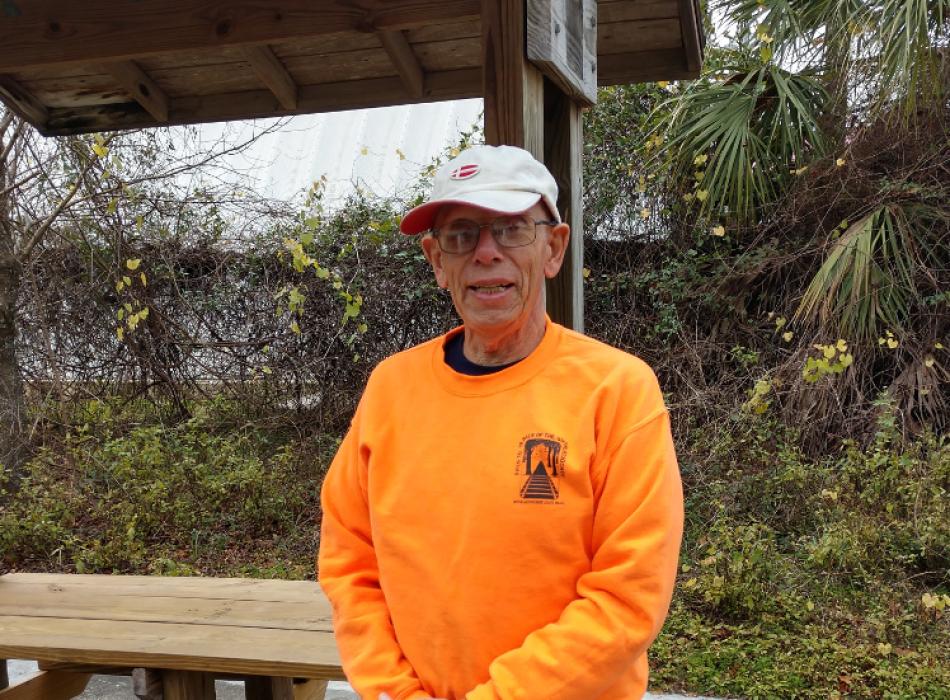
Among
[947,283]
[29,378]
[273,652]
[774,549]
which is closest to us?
[273,652]

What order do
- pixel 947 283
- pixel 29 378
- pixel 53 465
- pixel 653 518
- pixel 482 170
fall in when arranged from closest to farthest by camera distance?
pixel 653 518 → pixel 482 170 → pixel 947 283 → pixel 53 465 → pixel 29 378

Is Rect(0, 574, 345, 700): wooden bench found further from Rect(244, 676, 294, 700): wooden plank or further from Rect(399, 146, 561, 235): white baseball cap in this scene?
Rect(399, 146, 561, 235): white baseball cap

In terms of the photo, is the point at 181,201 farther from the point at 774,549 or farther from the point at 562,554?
the point at 562,554

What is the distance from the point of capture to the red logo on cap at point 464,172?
1.68m

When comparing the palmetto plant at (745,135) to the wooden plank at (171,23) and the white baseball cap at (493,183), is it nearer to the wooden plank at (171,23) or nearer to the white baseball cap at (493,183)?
the wooden plank at (171,23)

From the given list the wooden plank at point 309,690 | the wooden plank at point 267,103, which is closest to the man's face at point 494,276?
the wooden plank at point 267,103

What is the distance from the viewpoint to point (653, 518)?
1.48 metres

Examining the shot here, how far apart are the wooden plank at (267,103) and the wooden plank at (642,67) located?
466 millimetres

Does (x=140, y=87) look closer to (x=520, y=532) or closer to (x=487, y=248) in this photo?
(x=487, y=248)

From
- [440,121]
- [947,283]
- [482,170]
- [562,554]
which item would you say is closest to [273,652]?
[562,554]

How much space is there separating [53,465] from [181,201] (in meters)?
2.25

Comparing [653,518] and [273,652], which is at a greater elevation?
[653,518]

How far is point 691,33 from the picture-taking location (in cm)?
296

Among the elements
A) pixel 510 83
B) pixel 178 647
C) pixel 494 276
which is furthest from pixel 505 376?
pixel 178 647
